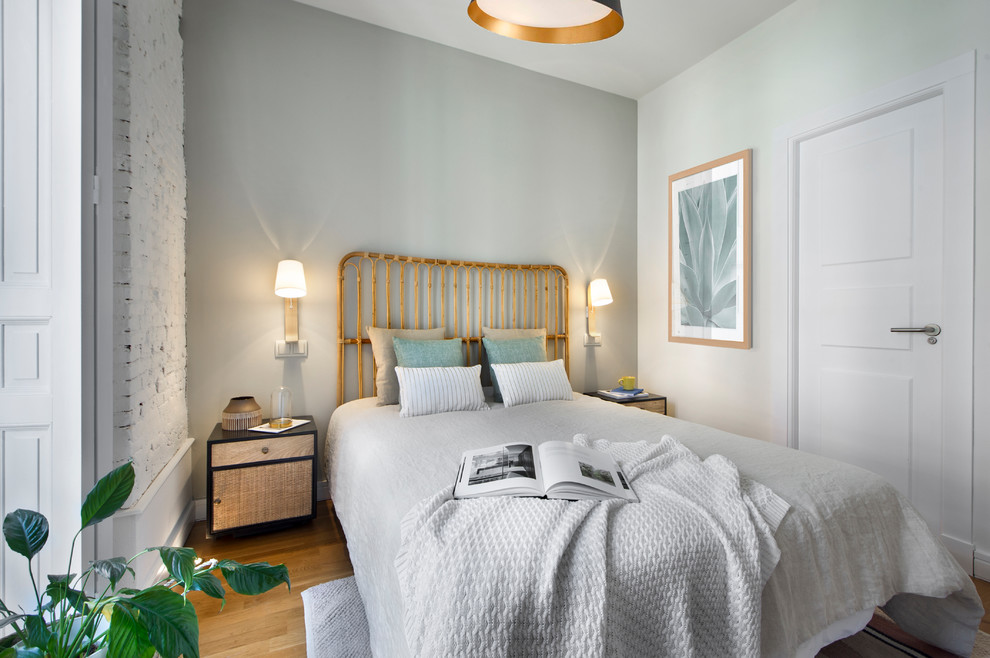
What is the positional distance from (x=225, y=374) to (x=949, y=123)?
367 cm

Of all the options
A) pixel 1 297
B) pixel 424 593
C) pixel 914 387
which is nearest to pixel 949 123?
pixel 914 387

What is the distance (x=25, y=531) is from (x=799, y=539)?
1714 millimetres

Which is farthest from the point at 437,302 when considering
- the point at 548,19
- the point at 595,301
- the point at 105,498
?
the point at 105,498

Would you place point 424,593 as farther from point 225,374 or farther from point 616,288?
point 616,288

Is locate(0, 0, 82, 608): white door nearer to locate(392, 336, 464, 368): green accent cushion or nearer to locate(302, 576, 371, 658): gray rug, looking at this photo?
locate(302, 576, 371, 658): gray rug

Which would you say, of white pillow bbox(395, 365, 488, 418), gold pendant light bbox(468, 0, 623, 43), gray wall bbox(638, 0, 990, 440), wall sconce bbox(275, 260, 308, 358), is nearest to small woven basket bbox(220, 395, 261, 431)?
wall sconce bbox(275, 260, 308, 358)

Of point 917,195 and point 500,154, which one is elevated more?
point 500,154

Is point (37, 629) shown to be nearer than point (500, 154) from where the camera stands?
Yes

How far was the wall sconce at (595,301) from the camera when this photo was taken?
3.51 metres

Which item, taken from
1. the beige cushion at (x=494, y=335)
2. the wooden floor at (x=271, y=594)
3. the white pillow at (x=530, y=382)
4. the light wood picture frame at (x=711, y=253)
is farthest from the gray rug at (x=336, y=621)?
the light wood picture frame at (x=711, y=253)

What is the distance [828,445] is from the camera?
2.63 metres

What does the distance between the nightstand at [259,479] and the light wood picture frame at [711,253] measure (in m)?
2.59

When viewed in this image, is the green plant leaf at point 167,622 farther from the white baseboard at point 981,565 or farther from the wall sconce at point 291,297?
the white baseboard at point 981,565

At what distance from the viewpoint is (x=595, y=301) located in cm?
352
